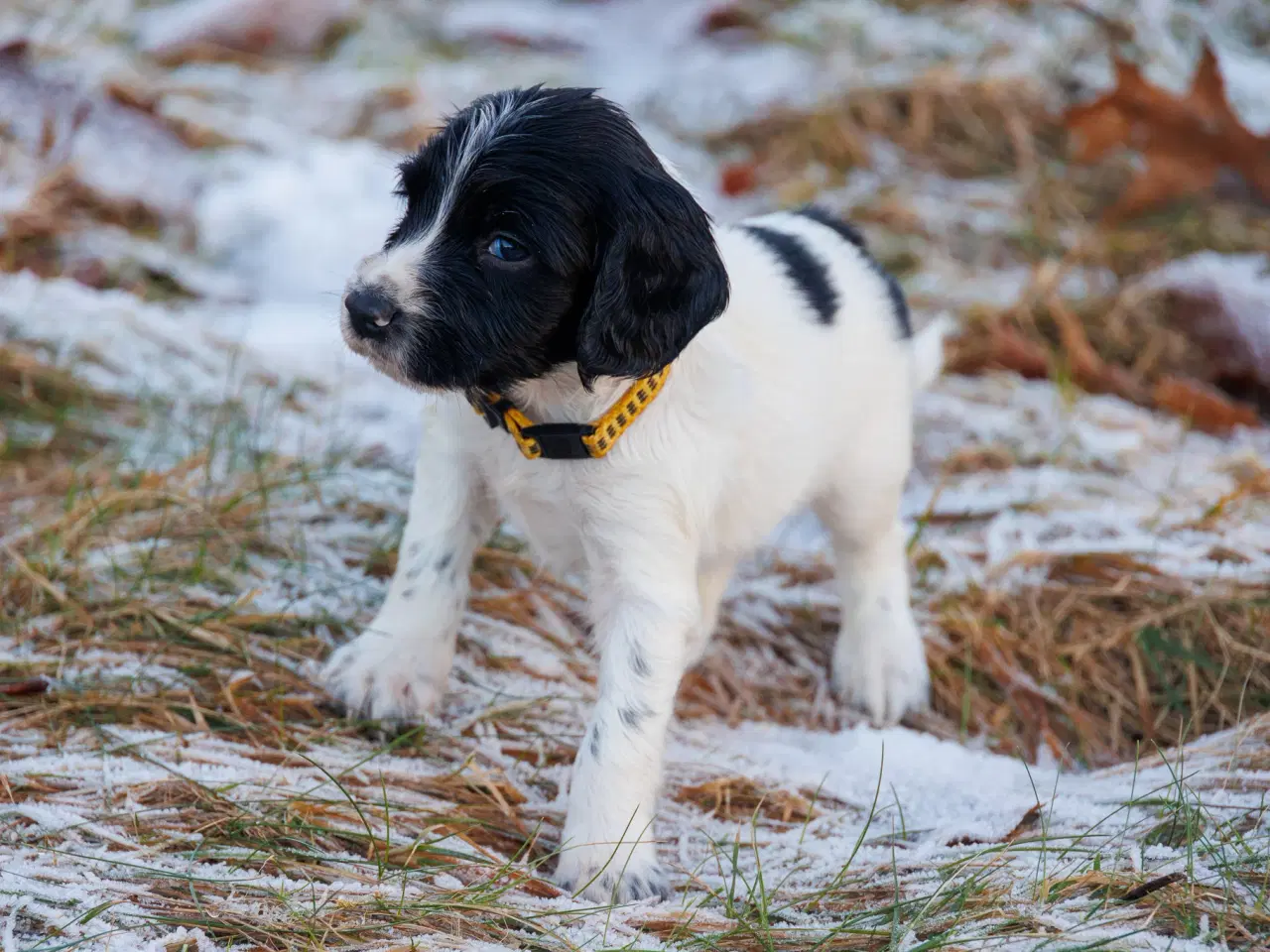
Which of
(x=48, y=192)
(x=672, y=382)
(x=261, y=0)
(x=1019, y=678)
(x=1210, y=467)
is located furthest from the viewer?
(x=261, y=0)

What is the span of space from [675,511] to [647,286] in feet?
1.88

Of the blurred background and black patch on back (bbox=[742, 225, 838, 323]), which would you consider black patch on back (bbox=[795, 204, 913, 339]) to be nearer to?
black patch on back (bbox=[742, 225, 838, 323])

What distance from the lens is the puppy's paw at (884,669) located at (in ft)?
13.4

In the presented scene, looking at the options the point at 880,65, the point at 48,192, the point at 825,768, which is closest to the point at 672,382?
the point at 825,768

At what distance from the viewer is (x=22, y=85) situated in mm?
6340

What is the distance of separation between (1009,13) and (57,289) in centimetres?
659

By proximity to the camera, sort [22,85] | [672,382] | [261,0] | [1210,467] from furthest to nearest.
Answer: [261,0]
[22,85]
[1210,467]
[672,382]

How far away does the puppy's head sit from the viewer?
2842 mm

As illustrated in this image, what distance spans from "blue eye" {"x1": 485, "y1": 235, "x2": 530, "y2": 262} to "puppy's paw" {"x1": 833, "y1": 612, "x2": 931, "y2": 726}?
185cm

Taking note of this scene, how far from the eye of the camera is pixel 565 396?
311cm

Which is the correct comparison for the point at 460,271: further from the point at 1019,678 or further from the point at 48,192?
the point at 48,192

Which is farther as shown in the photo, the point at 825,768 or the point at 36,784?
the point at 825,768

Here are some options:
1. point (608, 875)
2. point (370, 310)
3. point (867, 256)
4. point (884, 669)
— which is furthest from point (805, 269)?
point (608, 875)

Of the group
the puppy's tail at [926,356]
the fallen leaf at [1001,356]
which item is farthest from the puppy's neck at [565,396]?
the fallen leaf at [1001,356]
